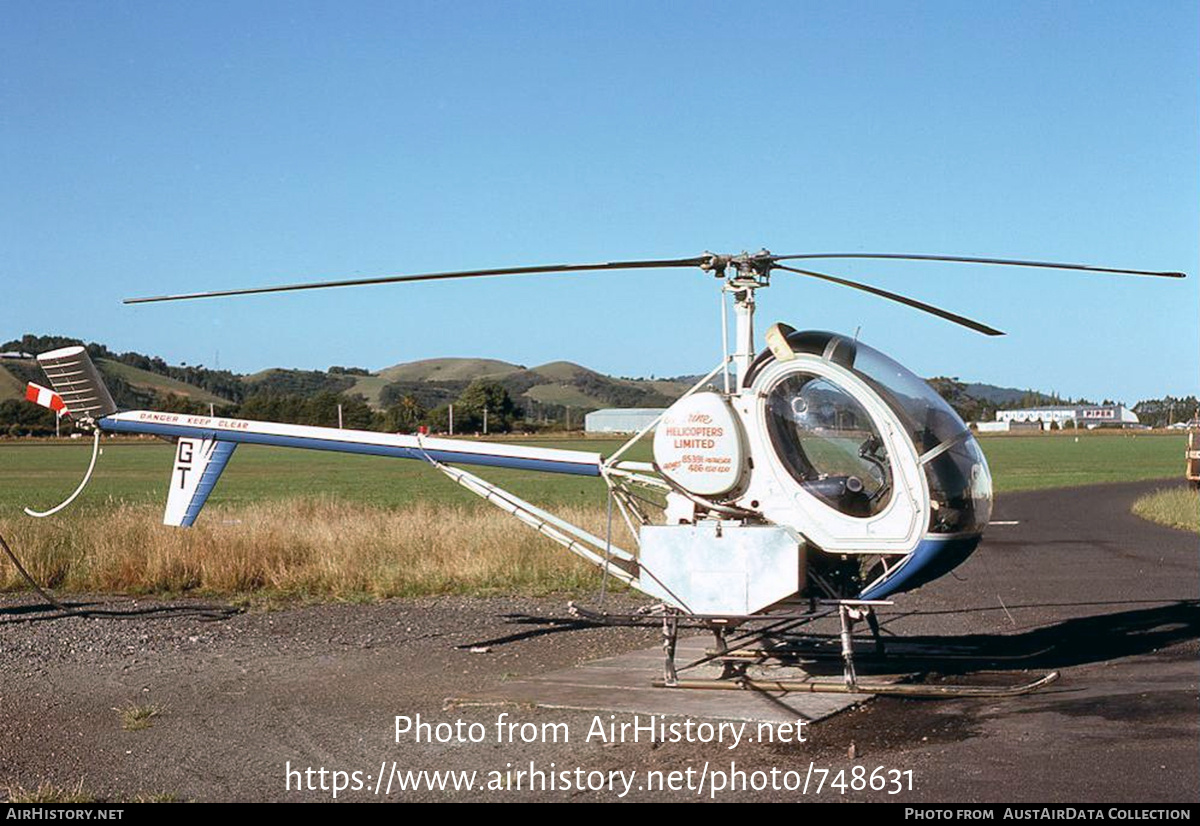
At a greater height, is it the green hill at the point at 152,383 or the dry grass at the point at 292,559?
the green hill at the point at 152,383

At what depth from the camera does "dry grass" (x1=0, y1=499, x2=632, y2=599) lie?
1662 centimetres

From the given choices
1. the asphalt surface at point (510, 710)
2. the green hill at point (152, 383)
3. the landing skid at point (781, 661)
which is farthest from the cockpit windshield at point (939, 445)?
the green hill at point (152, 383)

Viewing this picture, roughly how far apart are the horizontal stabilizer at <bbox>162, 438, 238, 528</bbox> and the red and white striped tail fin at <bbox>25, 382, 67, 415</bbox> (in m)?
1.21

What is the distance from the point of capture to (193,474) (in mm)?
12750

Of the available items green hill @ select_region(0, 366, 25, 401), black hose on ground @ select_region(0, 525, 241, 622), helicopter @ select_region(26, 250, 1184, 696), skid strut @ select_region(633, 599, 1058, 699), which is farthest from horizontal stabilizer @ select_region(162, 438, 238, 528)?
green hill @ select_region(0, 366, 25, 401)

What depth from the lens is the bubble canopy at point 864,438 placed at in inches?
370

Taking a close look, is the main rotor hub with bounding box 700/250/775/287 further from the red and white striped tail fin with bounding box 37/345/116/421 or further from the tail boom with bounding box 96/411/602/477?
the red and white striped tail fin with bounding box 37/345/116/421

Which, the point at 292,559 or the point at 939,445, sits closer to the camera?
the point at 939,445

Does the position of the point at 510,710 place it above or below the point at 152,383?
below

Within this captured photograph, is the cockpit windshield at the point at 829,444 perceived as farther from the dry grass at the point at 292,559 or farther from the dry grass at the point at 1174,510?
the dry grass at the point at 1174,510

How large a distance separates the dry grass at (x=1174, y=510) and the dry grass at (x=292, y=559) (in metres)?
15.1

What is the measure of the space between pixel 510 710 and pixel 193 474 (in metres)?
5.09

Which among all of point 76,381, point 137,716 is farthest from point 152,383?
point 137,716

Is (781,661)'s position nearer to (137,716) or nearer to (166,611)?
(137,716)
